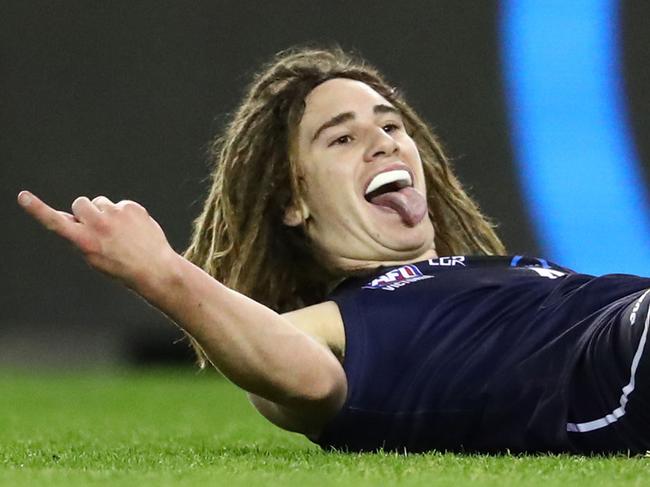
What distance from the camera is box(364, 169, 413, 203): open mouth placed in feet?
11.5

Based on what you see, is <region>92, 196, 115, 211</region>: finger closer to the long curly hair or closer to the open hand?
the open hand

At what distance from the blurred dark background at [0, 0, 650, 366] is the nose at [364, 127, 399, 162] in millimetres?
4044

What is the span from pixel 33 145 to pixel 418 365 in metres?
5.44

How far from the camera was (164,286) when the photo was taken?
267 cm

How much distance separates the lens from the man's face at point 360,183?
138 inches

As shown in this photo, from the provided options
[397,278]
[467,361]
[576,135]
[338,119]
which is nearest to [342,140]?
[338,119]

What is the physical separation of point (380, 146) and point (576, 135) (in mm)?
3835

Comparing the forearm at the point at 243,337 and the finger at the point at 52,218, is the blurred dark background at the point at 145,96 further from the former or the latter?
the finger at the point at 52,218

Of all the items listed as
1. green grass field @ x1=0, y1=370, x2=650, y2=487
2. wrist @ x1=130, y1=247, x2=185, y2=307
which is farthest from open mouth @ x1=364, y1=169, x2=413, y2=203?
wrist @ x1=130, y1=247, x2=185, y2=307

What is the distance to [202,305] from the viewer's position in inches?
107

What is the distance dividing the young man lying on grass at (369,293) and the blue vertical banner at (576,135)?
314 cm

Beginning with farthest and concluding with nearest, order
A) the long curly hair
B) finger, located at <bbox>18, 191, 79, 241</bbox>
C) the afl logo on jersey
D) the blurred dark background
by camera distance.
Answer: the blurred dark background
the long curly hair
the afl logo on jersey
finger, located at <bbox>18, 191, 79, 241</bbox>

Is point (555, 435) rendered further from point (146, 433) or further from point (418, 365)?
point (146, 433)

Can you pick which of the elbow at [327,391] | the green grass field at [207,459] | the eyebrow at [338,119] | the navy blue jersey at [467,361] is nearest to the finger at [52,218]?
the green grass field at [207,459]
